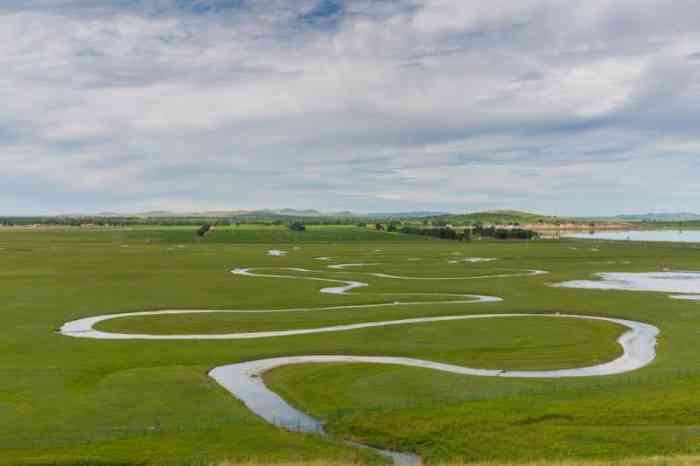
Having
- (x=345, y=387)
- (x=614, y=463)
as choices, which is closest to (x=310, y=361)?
(x=345, y=387)

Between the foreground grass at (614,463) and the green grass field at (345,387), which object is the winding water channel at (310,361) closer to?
the green grass field at (345,387)

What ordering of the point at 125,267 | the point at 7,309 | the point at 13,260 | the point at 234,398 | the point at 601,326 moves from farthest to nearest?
the point at 13,260
the point at 125,267
the point at 7,309
the point at 601,326
the point at 234,398

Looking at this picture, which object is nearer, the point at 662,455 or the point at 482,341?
the point at 662,455

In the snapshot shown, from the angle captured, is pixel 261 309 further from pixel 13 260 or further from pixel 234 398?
pixel 13 260

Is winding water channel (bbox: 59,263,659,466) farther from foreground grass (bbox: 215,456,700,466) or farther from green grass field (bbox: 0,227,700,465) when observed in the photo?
foreground grass (bbox: 215,456,700,466)

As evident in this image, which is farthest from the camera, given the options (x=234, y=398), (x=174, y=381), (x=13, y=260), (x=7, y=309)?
(x=13, y=260)

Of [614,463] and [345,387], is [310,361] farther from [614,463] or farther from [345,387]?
[614,463]

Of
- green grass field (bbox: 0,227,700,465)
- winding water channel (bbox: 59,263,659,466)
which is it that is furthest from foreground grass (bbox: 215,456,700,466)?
winding water channel (bbox: 59,263,659,466)

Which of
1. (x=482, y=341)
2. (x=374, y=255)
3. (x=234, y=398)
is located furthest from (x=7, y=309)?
(x=374, y=255)
